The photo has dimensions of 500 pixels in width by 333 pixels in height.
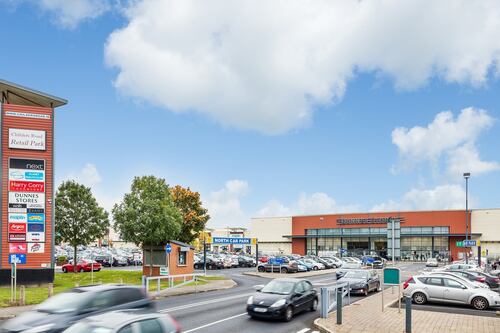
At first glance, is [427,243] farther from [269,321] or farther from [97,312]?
[97,312]

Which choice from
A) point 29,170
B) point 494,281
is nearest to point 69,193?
point 29,170

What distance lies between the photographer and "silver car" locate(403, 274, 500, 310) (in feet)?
70.1

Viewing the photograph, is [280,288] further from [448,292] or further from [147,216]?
[147,216]

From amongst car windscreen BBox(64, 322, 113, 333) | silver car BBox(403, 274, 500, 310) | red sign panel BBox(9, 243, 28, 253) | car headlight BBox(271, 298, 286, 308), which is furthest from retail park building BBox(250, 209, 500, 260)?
car windscreen BBox(64, 322, 113, 333)

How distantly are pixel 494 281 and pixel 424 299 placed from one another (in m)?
12.6

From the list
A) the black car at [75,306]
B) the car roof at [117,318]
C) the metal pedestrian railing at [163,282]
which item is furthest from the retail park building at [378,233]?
the car roof at [117,318]

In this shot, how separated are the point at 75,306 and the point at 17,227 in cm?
2196

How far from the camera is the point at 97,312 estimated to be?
1210cm

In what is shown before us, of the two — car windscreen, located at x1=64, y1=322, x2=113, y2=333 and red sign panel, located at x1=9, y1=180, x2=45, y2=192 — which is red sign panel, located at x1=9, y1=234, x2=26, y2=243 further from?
car windscreen, located at x1=64, y1=322, x2=113, y2=333

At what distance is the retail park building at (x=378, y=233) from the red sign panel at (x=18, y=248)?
2206 inches

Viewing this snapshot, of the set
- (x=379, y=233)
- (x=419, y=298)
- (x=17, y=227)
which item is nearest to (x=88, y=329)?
(x=419, y=298)

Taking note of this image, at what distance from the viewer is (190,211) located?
65.6 metres

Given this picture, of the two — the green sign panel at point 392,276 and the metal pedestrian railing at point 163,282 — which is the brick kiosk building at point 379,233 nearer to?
the metal pedestrian railing at point 163,282

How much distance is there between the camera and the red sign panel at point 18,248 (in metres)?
29.9
